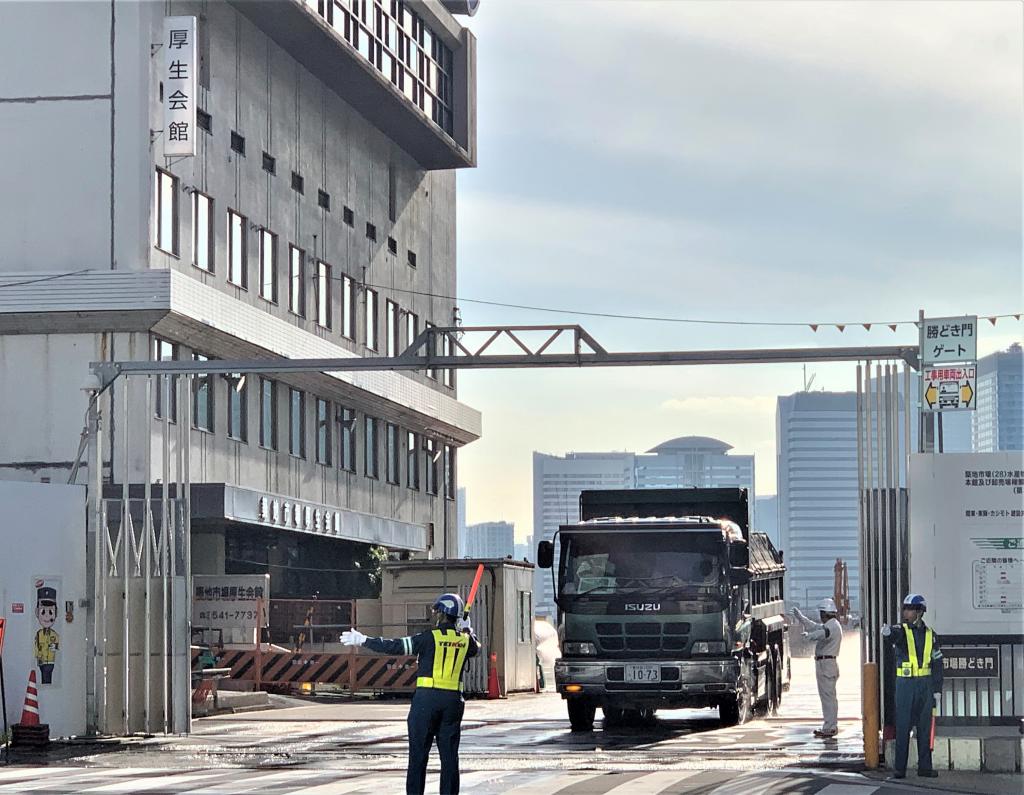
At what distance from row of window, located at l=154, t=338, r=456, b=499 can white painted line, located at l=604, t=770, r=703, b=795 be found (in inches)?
721

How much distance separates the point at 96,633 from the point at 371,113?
115 feet

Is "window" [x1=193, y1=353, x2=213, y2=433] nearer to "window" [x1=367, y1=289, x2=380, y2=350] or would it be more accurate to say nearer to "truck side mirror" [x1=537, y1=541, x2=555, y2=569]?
"window" [x1=367, y1=289, x2=380, y2=350]

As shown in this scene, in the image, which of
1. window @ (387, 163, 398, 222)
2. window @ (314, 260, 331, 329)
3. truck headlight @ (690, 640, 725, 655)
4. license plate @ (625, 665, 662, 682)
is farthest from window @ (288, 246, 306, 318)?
truck headlight @ (690, 640, 725, 655)

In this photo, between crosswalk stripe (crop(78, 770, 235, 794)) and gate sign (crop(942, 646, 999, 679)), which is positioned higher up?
gate sign (crop(942, 646, 999, 679))

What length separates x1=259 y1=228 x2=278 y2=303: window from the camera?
49.3 meters

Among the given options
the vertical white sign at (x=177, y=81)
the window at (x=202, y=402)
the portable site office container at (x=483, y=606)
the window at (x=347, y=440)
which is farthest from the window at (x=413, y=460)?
the vertical white sign at (x=177, y=81)

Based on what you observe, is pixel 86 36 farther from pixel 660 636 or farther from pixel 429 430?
pixel 429 430

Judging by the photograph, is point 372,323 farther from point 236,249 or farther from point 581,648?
point 581,648

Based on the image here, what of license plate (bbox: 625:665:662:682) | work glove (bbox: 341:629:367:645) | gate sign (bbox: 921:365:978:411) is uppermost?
gate sign (bbox: 921:365:978:411)

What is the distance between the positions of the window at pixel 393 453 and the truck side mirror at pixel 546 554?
123 ft

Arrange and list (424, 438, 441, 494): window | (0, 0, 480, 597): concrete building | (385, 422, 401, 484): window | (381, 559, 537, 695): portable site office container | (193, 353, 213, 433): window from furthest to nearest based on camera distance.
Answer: (424, 438, 441, 494): window < (385, 422, 401, 484): window < (193, 353, 213, 433): window < (0, 0, 480, 597): concrete building < (381, 559, 537, 695): portable site office container

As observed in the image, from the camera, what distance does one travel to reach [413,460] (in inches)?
2581

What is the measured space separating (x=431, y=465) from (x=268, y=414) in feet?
59.2

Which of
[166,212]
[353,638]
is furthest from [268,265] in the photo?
[353,638]
